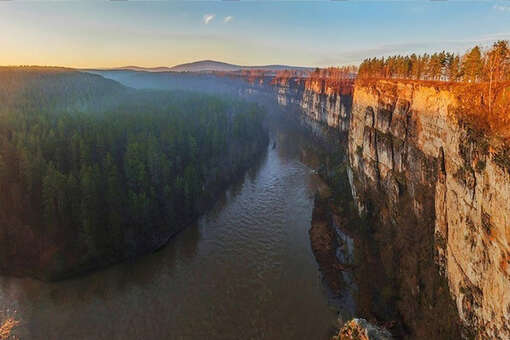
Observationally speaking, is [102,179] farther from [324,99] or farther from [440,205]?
[324,99]

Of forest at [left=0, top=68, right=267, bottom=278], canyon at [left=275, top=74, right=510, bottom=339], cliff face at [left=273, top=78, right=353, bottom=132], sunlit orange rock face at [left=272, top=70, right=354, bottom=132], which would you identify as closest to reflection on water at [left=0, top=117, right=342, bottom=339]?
Result: forest at [left=0, top=68, right=267, bottom=278]

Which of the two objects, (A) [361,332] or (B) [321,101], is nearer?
(A) [361,332]

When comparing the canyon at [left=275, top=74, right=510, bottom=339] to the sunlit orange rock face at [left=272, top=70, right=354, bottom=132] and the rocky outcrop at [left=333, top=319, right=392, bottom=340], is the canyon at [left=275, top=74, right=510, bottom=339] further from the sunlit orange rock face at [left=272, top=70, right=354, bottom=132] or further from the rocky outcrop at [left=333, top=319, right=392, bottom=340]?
the sunlit orange rock face at [left=272, top=70, right=354, bottom=132]

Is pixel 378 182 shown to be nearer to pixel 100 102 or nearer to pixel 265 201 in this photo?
pixel 265 201

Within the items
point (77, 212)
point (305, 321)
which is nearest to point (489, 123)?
point (305, 321)

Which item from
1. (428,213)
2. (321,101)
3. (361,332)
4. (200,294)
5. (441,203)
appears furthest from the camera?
(321,101)

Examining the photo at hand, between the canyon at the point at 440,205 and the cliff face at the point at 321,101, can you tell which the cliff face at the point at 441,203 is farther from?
the cliff face at the point at 321,101

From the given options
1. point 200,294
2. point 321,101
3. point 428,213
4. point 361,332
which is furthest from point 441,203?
point 321,101
